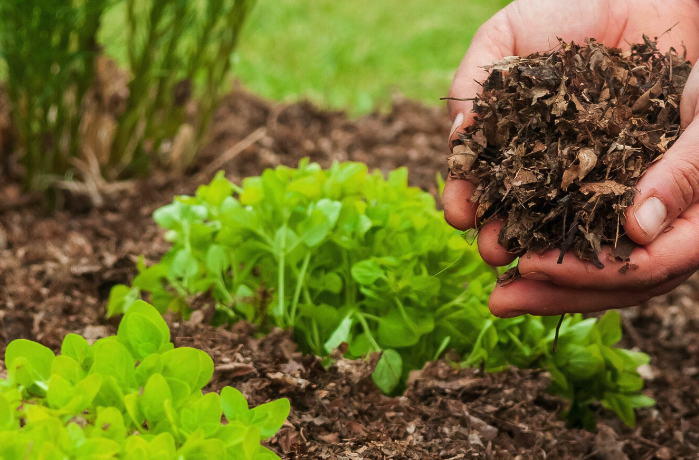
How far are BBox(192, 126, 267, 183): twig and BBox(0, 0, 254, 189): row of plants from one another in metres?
0.11

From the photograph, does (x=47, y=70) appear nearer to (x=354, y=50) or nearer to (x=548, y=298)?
(x=548, y=298)

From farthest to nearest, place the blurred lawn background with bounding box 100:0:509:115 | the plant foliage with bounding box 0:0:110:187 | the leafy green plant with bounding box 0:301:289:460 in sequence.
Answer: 1. the blurred lawn background with bounding box 100:0:509:115
2. the plant foliage with bounding box 0:0:110:187
3. the leafy green plant with bounding box 0:301:289:460

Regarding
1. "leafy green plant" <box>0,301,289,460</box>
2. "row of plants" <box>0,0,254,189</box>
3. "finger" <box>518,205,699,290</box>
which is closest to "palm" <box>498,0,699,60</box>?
"finger" <box>518,205,699,290</box>

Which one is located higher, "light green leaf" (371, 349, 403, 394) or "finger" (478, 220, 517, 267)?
"finger" (478, 220, 517, 267)

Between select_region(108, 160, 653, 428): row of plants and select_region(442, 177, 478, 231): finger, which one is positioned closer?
select_region(442, 177, 478, 231): finger

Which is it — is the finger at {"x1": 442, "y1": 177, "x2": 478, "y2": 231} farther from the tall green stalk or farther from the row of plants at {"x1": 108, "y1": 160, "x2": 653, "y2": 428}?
the tall green stalk

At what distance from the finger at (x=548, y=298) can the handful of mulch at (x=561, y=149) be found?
3.5 inches

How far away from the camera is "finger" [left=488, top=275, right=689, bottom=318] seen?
129cm

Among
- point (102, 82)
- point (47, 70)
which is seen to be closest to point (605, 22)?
point (47, 70)

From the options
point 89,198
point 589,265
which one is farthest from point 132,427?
point 89,198

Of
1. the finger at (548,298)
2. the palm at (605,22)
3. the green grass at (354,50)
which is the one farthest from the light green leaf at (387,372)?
the green grass at (354,50)

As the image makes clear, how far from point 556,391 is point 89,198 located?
1.96m

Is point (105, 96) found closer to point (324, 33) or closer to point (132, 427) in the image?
point (132, 427)

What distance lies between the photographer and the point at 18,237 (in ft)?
7.78
